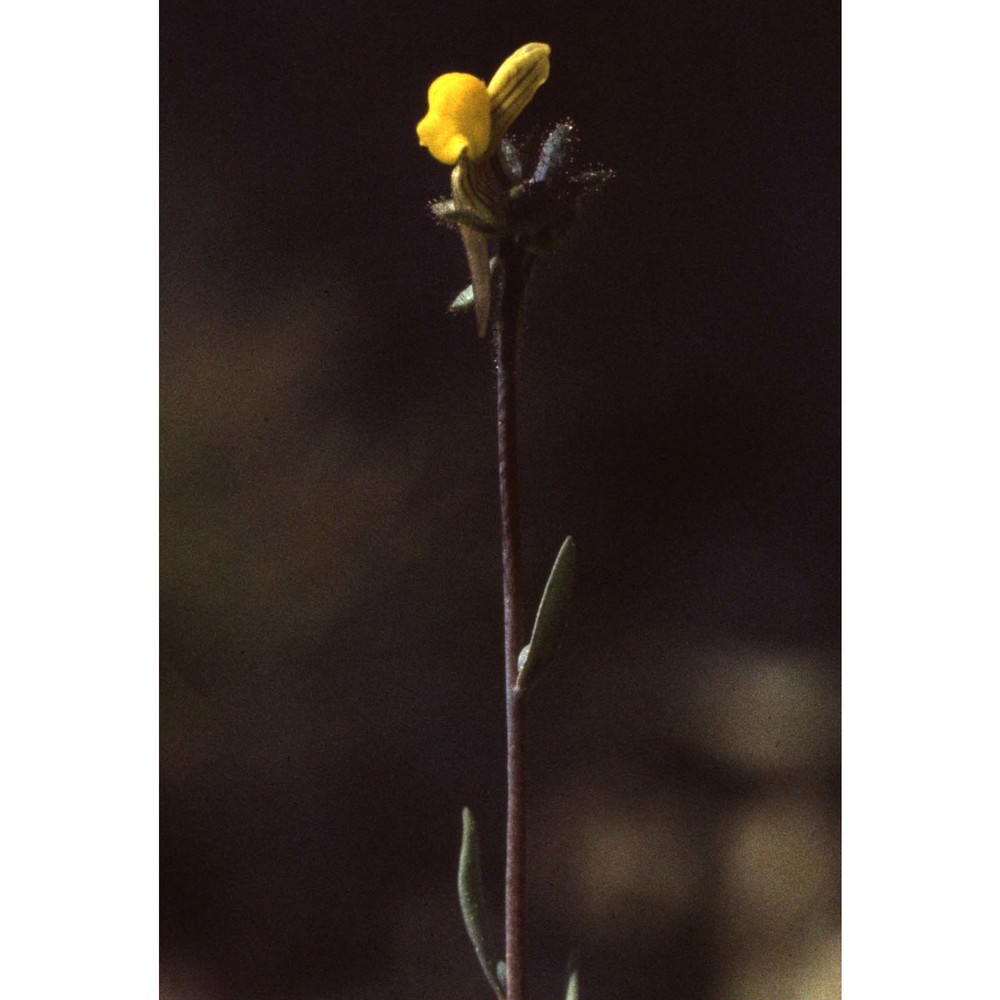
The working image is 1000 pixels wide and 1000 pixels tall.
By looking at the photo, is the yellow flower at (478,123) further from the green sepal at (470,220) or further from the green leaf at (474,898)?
the green leaf at (474,898)

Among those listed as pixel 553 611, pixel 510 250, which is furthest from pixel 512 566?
pixel 510 250

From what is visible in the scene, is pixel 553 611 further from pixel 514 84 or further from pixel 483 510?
pixel 514 84

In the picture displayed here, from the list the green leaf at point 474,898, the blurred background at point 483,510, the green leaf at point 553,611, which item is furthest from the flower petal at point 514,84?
the green leaf at point 474,898

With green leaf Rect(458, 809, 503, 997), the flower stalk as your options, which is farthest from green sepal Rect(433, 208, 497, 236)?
green leaf Rect(458, 809, 503, 997)

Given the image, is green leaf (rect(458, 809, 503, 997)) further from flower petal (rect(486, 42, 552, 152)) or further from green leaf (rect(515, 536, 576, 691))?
flower petal (rect(486, 42, 552, 152))

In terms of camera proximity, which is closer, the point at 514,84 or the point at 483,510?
the point at 514,84

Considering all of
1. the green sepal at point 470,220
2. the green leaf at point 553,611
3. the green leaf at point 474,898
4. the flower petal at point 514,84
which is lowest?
the green leaf at point 474,898
